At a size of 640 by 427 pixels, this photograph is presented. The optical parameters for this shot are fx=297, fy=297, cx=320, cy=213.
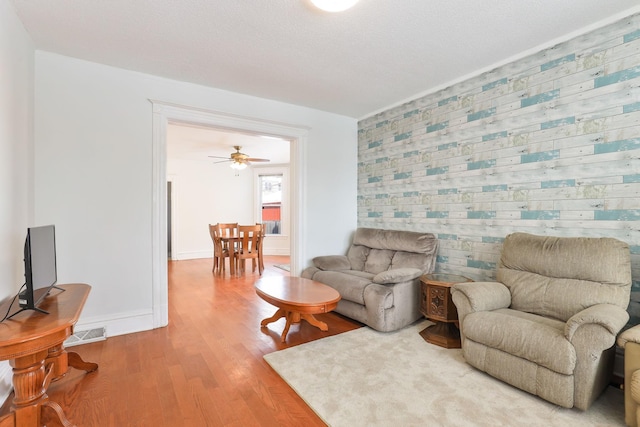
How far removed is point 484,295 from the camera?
2.27m

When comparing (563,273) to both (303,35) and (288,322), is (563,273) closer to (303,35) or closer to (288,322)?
(288,322)

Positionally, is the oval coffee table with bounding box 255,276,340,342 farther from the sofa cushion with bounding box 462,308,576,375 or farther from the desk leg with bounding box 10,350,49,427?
the desk leg with bounding box 10,350,49,427

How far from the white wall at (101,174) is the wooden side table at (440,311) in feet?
8.96

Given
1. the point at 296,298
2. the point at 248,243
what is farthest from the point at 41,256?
the point at 248,243

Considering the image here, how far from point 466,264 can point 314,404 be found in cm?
213

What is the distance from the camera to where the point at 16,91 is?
83.5 inches

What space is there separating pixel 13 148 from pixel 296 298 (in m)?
2.34

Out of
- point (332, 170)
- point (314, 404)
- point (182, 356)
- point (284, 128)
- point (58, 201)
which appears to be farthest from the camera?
point (332, 170)

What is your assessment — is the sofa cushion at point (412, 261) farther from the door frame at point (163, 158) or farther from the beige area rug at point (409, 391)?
the door frame at point (163, 158)

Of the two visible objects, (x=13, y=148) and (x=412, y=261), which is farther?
(x=412, y=261)

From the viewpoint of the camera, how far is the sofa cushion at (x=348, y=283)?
3022mm

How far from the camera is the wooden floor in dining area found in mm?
1708

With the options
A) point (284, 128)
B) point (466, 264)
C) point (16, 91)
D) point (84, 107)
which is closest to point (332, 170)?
point (284, 128)

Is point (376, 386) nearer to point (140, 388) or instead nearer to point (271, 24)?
point (140, 388)
